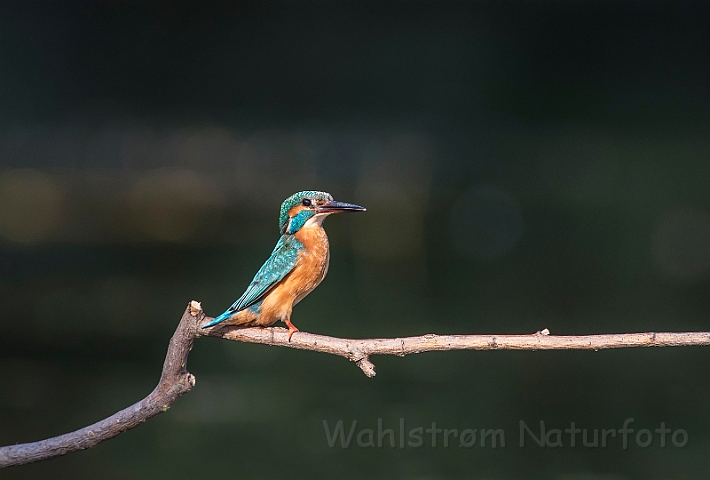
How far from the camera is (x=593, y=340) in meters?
1.03

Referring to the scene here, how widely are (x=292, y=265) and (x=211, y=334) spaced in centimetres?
20

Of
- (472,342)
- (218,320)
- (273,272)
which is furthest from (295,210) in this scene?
(472,342)

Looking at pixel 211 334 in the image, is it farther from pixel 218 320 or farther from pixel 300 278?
pixel 300 278

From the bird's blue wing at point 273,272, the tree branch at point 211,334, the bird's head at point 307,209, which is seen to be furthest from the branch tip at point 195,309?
the bird's head at point 307,209

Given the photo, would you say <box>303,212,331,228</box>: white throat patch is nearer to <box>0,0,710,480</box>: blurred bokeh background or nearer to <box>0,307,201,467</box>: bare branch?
<box>0,307,201,467</box>: bare branch

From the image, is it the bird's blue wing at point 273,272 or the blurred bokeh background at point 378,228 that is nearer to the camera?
the bird's blue wing at point 273,272

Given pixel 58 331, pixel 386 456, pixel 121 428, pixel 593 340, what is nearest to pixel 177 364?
pixel 121 428

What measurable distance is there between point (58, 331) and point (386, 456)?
1935 millimetres

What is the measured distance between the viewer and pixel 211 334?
1.11 m

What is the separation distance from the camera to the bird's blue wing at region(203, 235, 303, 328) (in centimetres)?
117

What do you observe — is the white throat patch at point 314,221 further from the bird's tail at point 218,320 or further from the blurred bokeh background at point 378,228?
the blurred bokeh background at point 378,228

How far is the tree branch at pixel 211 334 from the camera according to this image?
1022 millimetres

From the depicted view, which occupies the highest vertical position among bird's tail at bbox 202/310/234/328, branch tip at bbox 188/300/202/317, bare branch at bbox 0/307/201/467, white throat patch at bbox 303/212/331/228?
white throat patch at bbox 303/212/331/228

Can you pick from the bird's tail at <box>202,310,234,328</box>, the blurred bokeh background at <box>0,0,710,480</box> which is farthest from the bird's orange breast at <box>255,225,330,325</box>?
the blurred bokeh background at <box>0,0,710,480</box>
